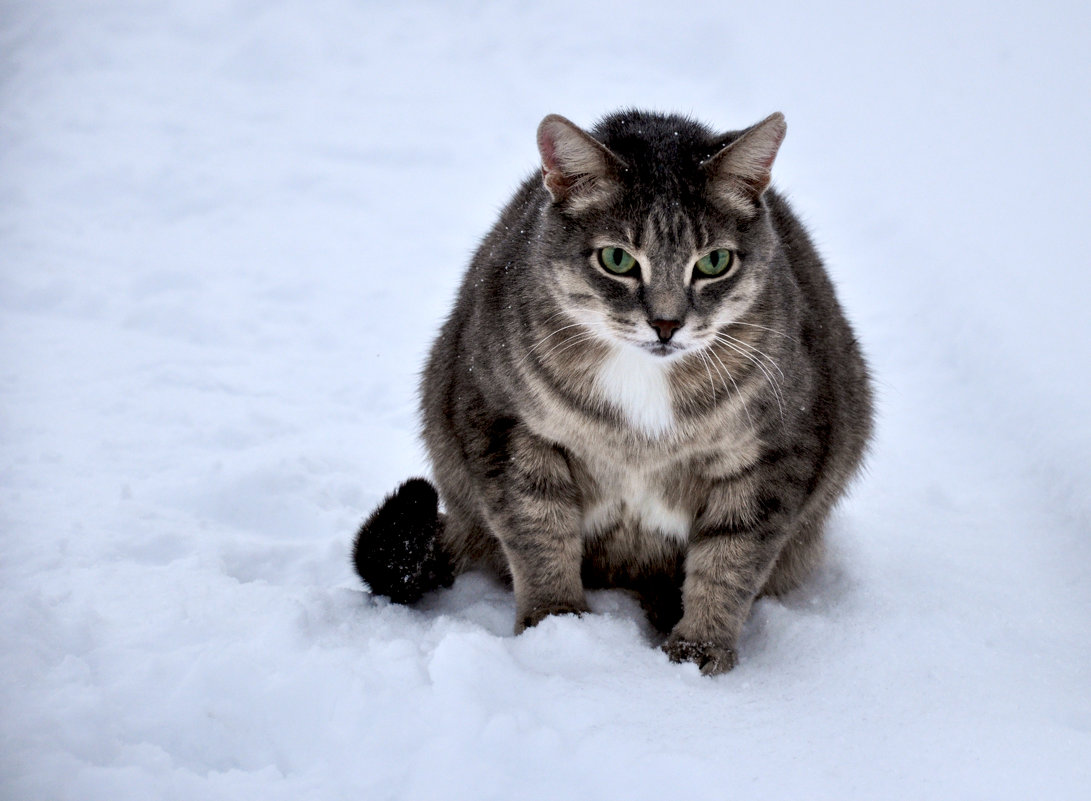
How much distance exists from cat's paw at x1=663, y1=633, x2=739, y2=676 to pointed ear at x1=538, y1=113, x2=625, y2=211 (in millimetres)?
1168

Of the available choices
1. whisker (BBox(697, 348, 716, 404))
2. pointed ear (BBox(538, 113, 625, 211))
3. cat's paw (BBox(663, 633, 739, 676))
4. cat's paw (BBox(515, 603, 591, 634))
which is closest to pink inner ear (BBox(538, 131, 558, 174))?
pointed ear (BBox(538, 113, 625, 211))

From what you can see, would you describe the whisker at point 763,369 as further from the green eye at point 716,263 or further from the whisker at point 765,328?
the green eye at point 716,263

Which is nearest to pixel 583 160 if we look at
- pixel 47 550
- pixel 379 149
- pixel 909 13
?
pixel 47 550

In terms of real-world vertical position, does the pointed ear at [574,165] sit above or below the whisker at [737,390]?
above

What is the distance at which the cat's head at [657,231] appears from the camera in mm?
2371

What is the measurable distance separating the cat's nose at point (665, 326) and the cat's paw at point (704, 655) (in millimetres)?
825

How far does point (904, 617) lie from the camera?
264 centimetres

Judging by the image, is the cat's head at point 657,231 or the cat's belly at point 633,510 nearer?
the cat's head at point 657,231

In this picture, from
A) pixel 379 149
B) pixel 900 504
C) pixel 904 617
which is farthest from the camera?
pixel 379 149

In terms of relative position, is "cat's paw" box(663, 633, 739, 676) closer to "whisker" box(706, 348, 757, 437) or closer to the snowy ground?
the snowy ground

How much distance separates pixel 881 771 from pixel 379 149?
536cm

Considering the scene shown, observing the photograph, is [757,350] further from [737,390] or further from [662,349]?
[662,349]

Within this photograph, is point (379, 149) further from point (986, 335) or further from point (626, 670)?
point (626, 670)

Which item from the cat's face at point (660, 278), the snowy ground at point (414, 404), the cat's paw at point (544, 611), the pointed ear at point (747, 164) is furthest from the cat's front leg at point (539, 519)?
the pointed ear at point (747, 164)
